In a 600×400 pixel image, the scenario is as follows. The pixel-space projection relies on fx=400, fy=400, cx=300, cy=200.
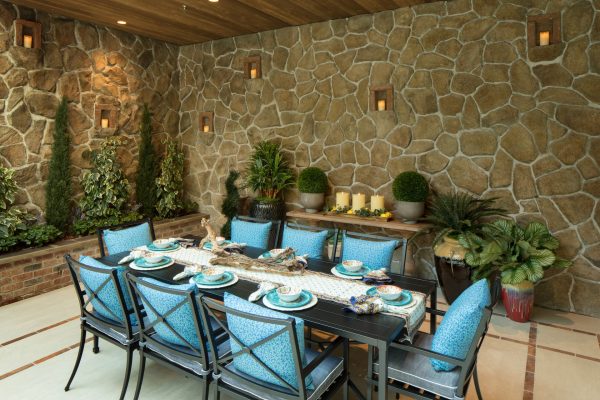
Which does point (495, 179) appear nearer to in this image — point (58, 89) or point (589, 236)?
point (589, 236)

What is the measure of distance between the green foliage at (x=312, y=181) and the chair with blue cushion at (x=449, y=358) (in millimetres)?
2920

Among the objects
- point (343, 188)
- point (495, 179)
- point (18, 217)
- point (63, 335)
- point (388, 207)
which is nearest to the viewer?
point (63, 335)

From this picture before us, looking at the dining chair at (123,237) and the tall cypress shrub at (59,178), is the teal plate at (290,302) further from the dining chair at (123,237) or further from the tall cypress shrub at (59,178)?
the tall cypress shrub at (59,178)

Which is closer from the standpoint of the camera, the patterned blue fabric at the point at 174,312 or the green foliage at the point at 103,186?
the patterned blue fabric at the point at 174,312

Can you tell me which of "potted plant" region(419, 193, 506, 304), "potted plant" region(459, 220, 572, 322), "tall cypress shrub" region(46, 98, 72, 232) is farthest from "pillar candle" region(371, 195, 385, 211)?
"tall cypress shrub" region(46, 98, 72, 232)

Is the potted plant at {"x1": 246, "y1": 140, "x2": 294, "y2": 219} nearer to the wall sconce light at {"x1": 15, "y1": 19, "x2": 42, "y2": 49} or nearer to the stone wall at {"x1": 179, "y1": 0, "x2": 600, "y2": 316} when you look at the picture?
the stone wall at {"x1": 179, "y1": 0, "x2": 600, "y2": 316}

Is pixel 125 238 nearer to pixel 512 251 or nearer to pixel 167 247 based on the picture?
pixel 167 247

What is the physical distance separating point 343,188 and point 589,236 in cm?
253

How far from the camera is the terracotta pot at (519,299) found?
351 centimetres

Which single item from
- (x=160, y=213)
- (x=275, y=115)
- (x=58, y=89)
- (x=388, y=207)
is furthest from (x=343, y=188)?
(x=58, y=89)

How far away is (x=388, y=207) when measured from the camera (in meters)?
4.67

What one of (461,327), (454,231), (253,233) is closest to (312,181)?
(253,233)

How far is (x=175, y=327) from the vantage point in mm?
2105

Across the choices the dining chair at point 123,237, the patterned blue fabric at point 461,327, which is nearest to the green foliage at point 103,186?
the dining chair at point 123,237
